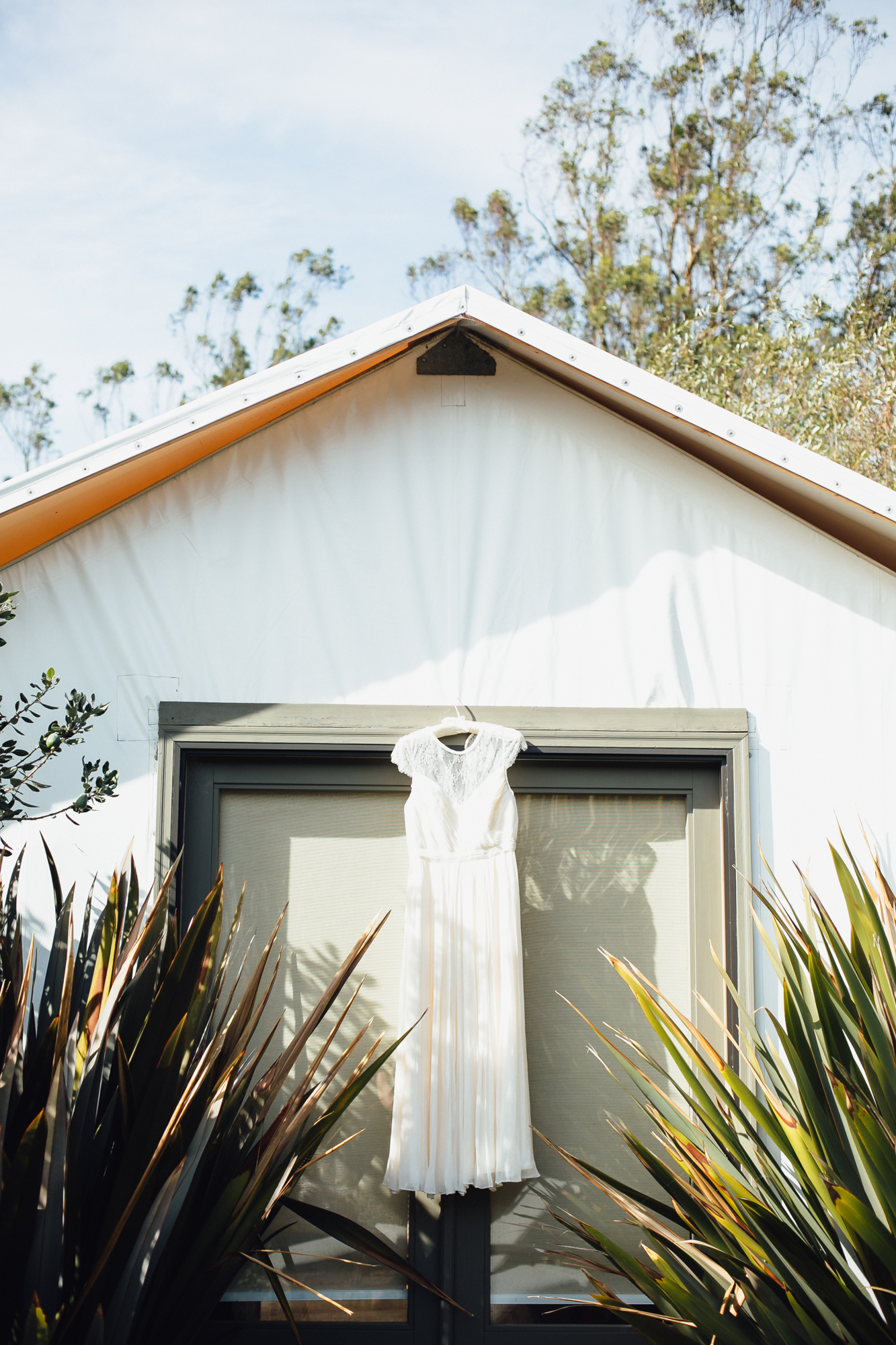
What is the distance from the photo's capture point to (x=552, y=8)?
6.56 metres

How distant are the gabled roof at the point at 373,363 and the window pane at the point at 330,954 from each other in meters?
0.92

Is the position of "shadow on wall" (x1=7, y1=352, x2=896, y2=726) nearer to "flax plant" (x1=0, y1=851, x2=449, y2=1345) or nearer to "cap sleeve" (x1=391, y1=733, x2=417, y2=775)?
"cap sleeve" (x1=391, y1=733, x2=417, y2=775)

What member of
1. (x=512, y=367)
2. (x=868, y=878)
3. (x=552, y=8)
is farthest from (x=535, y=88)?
(x=868, y=878)

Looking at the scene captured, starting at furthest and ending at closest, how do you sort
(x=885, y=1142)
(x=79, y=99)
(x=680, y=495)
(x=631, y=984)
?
1. (x=79, y=99)
2. (x=680, y=495)
3. (x=631, y=984)
4. (x=885, y=1142)

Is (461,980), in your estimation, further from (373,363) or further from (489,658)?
(373,363)

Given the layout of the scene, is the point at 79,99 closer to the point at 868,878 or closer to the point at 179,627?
the point at 179,627

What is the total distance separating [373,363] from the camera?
2881 millimetres

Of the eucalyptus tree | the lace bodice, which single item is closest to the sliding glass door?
the lace bodice

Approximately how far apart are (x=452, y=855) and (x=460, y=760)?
0.82 ft

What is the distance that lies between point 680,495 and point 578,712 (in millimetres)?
700

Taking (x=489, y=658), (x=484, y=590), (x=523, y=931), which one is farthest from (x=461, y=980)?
(x=484, y=590)

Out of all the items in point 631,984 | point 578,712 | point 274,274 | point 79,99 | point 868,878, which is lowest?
point 631,984

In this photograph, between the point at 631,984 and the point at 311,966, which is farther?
the point at 311,966

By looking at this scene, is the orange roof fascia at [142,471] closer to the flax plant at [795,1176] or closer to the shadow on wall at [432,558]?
the shadow on wall at [432,558]
